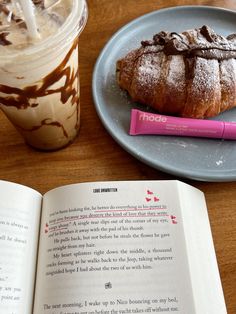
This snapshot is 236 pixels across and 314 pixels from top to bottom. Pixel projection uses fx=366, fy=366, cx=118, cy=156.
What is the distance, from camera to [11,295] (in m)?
0.49

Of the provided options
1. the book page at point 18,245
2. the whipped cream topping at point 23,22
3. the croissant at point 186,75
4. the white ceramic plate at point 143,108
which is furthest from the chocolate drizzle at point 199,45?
the book page at point 18,245

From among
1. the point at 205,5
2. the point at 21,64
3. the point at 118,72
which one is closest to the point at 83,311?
the point at 21,64

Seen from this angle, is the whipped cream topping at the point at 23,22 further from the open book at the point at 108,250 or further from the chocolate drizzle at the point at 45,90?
the open book at the point at 108,250

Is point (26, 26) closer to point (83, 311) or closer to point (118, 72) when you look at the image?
point (118, 72)

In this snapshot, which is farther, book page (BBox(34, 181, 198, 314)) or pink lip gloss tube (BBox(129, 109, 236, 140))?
pink lip gloss tube (BBox(129, 109, 236, 140))

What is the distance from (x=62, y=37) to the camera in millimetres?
506

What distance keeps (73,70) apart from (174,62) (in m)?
0.19

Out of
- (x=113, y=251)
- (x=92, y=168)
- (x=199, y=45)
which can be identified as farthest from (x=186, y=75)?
(x=113, y=251)

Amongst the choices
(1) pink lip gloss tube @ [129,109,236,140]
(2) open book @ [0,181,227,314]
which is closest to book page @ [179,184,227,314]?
(2) open book @ [0,181,227,314]

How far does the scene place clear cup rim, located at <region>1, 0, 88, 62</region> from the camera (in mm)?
490

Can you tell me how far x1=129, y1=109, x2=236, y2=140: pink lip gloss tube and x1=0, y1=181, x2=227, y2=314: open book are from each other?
0.38 ft

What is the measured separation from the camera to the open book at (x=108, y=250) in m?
0.48

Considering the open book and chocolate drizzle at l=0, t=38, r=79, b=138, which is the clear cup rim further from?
the open book

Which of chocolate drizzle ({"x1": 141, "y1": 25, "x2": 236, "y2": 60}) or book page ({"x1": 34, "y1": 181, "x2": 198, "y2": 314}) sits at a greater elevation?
chocolate drizzle ({"x1": 141, "y1": 25, "x2": 236, "y2": 60})
